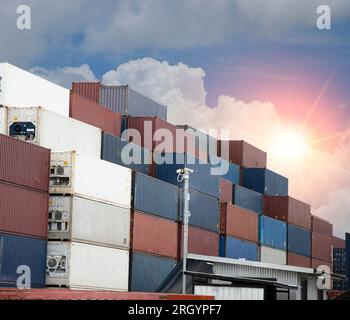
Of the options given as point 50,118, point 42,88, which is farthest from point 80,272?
point 42,88

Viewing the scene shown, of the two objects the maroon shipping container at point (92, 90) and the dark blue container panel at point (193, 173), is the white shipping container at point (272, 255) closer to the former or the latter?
the dark blue container panel at point (193, 173)

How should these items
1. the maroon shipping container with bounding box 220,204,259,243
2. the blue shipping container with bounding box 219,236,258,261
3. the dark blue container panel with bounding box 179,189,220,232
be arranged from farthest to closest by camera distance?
the maroon shipping container with bounding box 220,204,259,243 < the blue shipping container with bounding box 219,236,258,261 < the dark blue container panel with bounding box 179,189,220,232

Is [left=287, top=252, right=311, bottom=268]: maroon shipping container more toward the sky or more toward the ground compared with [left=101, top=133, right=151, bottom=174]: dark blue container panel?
more toward the ground

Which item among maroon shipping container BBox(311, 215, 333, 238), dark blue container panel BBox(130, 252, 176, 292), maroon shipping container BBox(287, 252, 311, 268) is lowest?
dark blue container panel BBox(130, 252, 176, 292)

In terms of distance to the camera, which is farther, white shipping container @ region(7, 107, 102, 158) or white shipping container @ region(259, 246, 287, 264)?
white shipping container @ region(259, 246, 287, 264)

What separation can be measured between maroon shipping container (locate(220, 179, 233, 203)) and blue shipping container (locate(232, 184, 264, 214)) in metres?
1.30

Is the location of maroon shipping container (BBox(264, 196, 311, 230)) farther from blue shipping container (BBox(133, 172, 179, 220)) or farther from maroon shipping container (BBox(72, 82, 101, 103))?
blue shipping container (BBox(133, 172, 179, 220))

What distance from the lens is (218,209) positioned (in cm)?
5841

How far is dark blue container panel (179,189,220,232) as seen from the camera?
54.2 m

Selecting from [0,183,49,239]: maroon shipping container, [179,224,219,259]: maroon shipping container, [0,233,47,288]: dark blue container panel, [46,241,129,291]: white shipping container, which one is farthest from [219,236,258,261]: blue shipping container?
[0,233,47,288]: dark blue container panel
